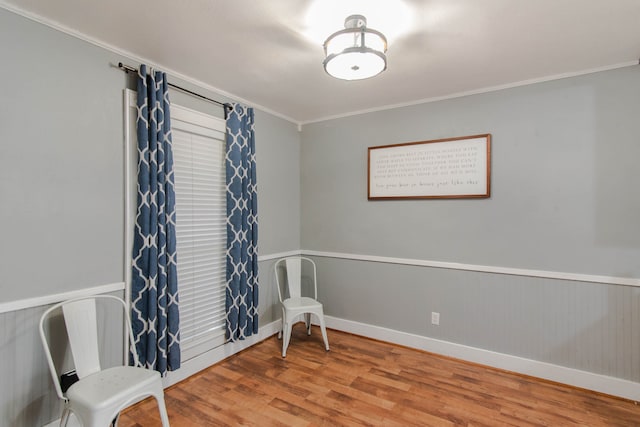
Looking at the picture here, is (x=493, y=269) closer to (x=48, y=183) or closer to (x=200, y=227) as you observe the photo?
(x=200, y=227)

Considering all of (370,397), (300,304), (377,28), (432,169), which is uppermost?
(377,28)

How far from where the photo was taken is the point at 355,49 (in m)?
1.70

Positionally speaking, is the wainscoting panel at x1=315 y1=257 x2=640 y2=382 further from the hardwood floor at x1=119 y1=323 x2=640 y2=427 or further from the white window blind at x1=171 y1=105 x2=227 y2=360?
the white window blind at x1=171 y1=105 x2=227 y2=360

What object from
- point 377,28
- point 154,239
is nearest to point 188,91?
point 154,239

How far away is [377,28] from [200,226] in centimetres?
202

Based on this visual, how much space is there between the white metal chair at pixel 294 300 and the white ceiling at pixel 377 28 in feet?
6.14

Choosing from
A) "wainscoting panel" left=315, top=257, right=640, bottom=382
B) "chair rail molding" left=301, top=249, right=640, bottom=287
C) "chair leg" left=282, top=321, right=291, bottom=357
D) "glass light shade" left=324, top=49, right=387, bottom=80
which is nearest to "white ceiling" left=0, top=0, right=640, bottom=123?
"glass light shade" left=324, top=49, right=387, bottom=80

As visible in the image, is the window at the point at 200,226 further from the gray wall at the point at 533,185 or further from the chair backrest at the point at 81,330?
the gray wall at the point at 533,185

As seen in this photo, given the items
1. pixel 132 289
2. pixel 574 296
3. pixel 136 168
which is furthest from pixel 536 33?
pixel 132 289

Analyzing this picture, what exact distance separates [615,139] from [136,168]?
11.5 ft

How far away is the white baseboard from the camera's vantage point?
230cm

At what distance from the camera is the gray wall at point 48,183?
1.67m

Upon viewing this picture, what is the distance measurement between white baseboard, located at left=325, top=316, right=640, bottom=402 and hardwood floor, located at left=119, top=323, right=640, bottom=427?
6 centimetres

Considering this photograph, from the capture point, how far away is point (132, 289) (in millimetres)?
2168
